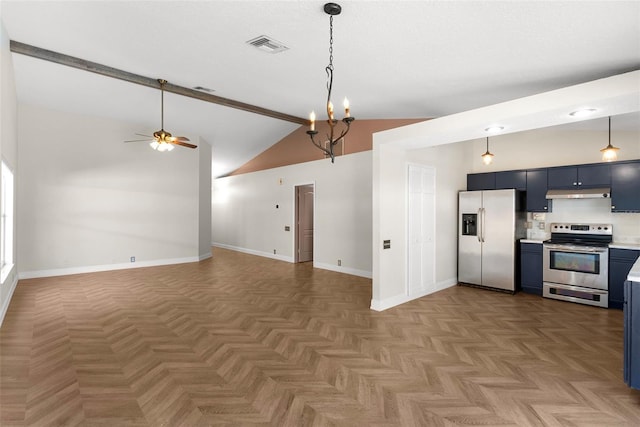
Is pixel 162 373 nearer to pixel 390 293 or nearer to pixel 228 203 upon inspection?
pixel 390 293

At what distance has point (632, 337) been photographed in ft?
7.88

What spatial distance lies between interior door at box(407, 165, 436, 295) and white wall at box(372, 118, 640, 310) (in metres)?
0.14

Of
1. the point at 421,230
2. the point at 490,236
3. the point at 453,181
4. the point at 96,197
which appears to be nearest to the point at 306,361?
the point at 421,230

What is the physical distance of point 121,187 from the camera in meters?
7.28

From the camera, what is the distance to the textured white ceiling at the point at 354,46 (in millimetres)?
2580

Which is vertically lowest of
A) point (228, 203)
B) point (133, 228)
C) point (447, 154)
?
point (133, 228)

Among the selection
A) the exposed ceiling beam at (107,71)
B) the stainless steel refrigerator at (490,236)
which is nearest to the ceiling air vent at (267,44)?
the exposed ceiling beam at (107,71)

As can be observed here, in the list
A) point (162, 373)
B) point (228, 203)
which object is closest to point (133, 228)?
point (228, 203)

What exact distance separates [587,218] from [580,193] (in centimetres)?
55

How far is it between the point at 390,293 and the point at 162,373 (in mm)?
2971

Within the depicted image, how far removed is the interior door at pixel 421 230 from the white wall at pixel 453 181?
14cm

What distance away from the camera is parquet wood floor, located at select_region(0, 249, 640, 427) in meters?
2.24

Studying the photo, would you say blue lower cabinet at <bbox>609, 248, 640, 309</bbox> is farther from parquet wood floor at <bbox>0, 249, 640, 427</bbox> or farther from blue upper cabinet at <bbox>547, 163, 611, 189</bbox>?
blue upper cabinet at <bbox>547, 163, 611, 189</bbox>

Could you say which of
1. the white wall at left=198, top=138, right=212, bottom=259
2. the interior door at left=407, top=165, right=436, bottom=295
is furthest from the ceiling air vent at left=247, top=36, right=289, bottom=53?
the white wall at left=198, top=138, right=212, bottom=259
